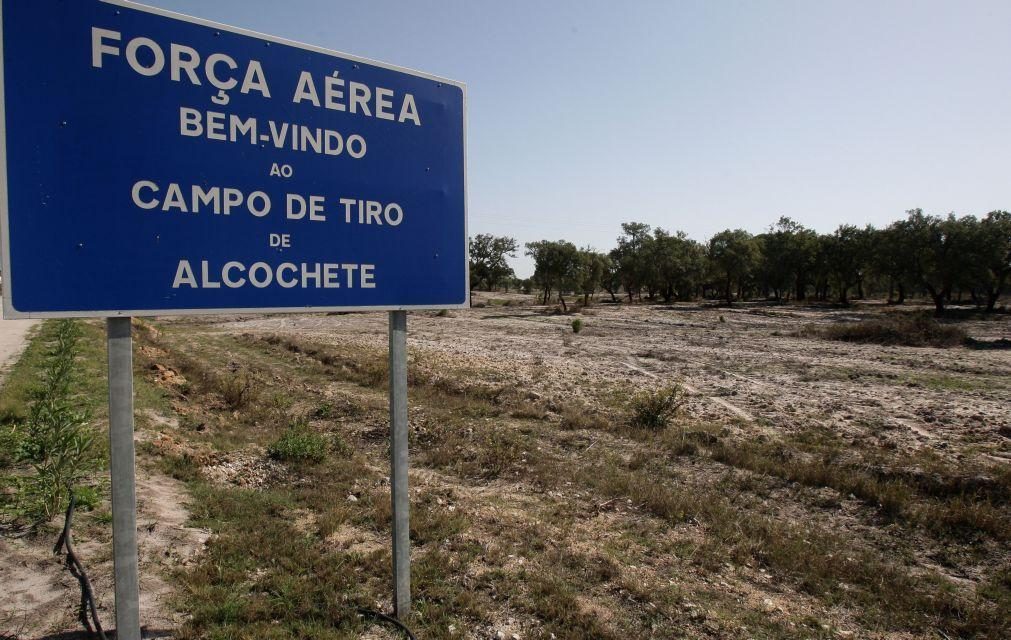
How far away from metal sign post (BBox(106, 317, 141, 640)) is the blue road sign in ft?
0.68

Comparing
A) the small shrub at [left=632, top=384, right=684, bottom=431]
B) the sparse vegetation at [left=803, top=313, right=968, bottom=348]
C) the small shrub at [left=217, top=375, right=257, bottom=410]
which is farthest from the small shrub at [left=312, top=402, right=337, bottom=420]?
the sparse vegetation at [left=803, top=313, right=968, bottom=348]

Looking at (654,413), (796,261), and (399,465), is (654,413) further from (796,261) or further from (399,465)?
(796,261)

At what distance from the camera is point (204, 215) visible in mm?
2834

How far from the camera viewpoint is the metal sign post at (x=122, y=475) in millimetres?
2451

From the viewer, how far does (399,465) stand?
134 inches

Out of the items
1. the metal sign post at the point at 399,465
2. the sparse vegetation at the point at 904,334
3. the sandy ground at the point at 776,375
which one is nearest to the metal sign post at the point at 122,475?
the metal sign post at the point at 399,465

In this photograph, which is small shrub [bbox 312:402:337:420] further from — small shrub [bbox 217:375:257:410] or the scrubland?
small shrub [bbox 217:375:257:410]

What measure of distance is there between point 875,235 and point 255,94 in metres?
66.3

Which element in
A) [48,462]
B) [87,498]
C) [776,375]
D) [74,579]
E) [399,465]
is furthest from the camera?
[776,375]

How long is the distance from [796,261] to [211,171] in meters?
73.8

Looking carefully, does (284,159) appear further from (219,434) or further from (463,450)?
(219,434)

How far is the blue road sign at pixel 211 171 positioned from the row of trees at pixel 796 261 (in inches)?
1819

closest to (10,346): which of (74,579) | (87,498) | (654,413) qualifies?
(87,498)

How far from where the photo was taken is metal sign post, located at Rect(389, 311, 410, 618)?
11.1 feet
